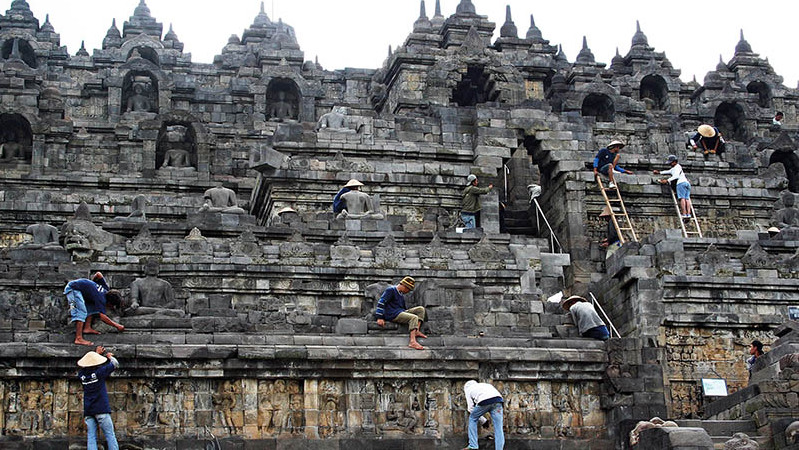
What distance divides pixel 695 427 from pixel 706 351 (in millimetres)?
7738

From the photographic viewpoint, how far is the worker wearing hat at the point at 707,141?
43.1 m

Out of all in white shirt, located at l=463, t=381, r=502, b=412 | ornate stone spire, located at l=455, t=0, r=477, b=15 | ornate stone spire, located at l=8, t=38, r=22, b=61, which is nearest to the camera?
white shirt, located at l=463, t=381, r=502, b=412

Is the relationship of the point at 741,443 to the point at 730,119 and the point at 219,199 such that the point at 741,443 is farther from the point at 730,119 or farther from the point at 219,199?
the point at 730,119

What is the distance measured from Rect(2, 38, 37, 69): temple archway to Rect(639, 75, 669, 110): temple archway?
73.2 ft

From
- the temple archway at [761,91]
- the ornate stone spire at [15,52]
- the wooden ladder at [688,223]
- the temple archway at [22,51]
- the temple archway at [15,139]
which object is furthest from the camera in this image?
the temple archway at [761,91]

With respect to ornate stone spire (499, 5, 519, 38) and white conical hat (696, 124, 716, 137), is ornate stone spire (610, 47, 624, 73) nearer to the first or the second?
ornate stone spire (499, 5, 519, 38)

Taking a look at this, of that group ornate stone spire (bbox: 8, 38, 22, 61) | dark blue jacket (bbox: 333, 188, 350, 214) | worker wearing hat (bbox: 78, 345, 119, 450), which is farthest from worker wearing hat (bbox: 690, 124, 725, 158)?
ornate stone spire (bbox: 8, 38, 22, 61)

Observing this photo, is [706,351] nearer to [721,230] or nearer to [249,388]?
[721,230]

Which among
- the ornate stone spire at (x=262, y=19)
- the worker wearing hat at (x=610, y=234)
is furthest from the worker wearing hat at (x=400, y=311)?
the ornate stone spire at (x=262, y=19)

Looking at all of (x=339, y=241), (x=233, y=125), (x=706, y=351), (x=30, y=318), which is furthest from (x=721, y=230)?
(x=30, y=318)

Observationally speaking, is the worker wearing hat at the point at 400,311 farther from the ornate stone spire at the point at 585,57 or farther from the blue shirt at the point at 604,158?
the ornate stone spire at the point at 585,57

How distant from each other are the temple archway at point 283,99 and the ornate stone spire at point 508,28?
8.35 meters

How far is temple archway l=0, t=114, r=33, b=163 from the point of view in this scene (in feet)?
144

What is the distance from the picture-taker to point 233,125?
4631 centimetres
